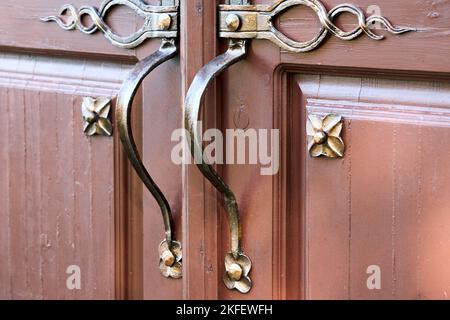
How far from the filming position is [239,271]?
50.3 inches

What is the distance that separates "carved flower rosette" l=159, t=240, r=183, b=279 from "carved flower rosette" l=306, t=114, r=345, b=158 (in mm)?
223

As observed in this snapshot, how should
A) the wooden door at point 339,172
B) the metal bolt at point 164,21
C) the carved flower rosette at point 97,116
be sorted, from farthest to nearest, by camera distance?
the carved flower rosette at point 97,116 → the metal bolt at point 164,21 → the wooden door at point 339,172

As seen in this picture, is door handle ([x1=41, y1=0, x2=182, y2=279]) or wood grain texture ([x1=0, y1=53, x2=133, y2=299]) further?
wood grain texture ([x1=0, y1=53, x2=133, y2=299])

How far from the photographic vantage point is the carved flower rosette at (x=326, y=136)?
1204 mm

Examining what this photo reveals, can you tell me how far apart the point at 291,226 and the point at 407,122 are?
0.20 meters

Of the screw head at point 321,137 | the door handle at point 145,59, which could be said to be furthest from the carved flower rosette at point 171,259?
the screw head at point 321,137

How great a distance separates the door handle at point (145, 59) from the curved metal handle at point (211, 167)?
0.07 meters

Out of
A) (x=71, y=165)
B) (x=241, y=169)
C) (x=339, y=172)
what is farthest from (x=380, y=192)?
(x=71, y=165)

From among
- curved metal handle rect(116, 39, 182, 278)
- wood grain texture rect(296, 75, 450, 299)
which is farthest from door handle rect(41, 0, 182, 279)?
wood grain texture rect(296, 75, 450, 299)

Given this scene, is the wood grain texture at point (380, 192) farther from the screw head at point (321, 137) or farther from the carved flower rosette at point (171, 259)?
the carved flower rosette at point (171, 259)

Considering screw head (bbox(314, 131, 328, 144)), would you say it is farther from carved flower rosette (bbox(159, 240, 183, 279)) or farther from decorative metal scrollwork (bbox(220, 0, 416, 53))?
carved flower rosette (bbox(159, 240, 183, 279))

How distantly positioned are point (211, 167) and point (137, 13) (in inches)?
8.6

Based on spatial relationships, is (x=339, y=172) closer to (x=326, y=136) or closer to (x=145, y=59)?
(x=326, y=136)

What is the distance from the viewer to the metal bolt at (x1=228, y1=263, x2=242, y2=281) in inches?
50.3
